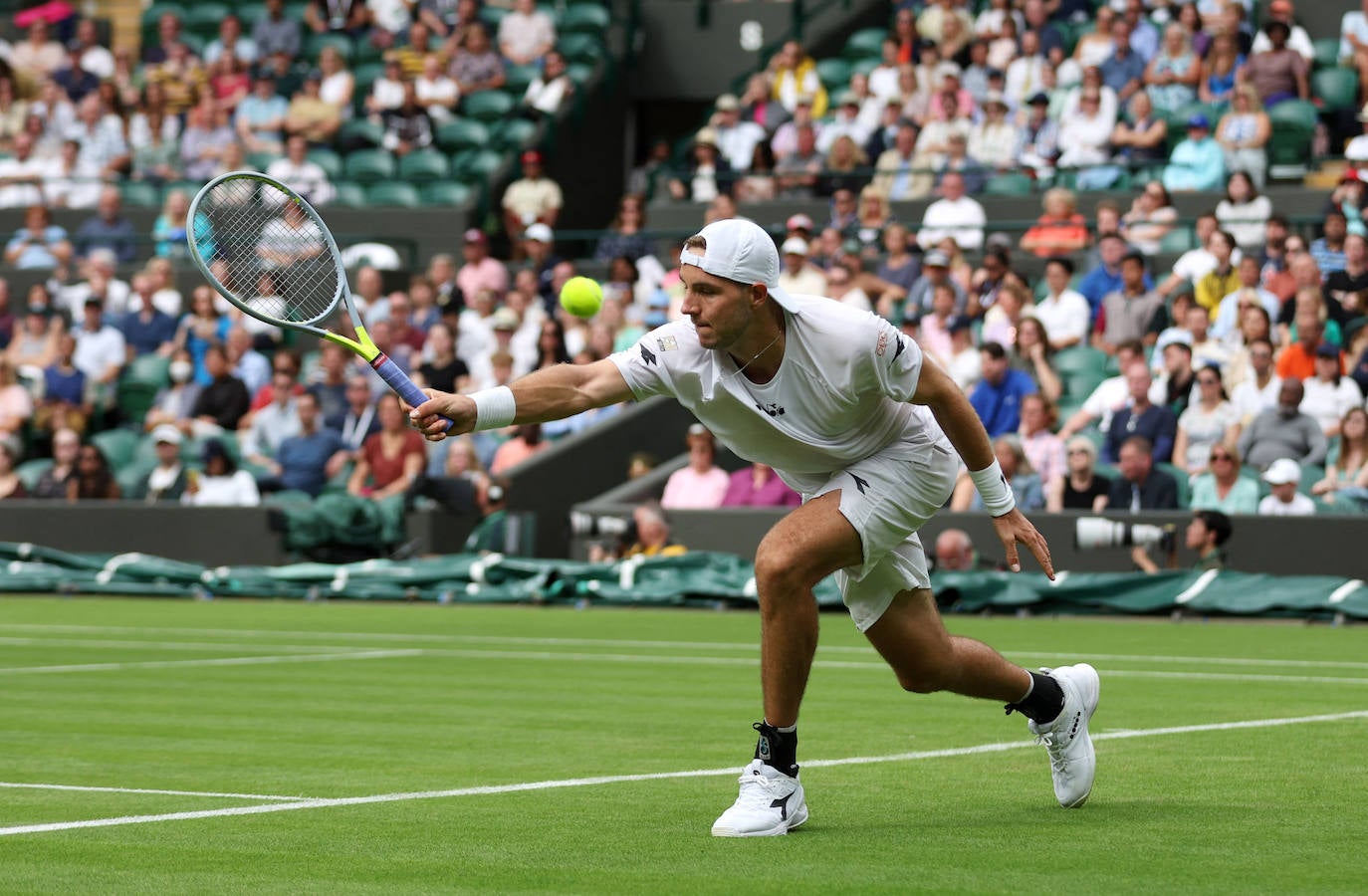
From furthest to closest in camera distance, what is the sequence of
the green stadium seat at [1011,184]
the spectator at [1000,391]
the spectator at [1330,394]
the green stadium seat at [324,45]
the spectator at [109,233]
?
the green stadium seat at [324,45] < the spectator at [109,233] < the green stadium seat at [1011,184] < the spectator at [1000,391] < the spectator at [1330,394]

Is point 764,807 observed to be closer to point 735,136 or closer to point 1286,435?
point 1286,435

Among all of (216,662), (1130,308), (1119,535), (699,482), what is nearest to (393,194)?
(699,482)

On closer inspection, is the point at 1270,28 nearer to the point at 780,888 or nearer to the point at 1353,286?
the point at 1353,286

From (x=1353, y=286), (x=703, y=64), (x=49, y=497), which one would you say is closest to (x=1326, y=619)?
(x=1353, y=286)

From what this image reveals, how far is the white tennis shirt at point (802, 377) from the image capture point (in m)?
6.25

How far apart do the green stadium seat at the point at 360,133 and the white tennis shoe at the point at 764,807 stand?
71.3 ft

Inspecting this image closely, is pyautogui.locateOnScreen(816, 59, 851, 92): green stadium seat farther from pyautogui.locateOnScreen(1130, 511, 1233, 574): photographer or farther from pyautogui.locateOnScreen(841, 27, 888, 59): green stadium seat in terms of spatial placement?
pyautogui.locateOnScreen(1130, 511, 1233, 574): photographer

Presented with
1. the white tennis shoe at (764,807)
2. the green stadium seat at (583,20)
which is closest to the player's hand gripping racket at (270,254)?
the white tennis shoe at (764,807)

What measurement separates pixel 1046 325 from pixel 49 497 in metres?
10.0

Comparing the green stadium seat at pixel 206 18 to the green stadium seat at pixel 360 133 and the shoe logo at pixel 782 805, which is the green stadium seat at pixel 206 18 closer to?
the green stadium seat at pixel 360 133

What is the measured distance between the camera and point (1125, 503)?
55.5 ft

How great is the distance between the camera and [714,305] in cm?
614

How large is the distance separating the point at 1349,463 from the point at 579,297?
5923 mm

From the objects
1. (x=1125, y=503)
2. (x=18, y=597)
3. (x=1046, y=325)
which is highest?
(x=1046, y=325)
